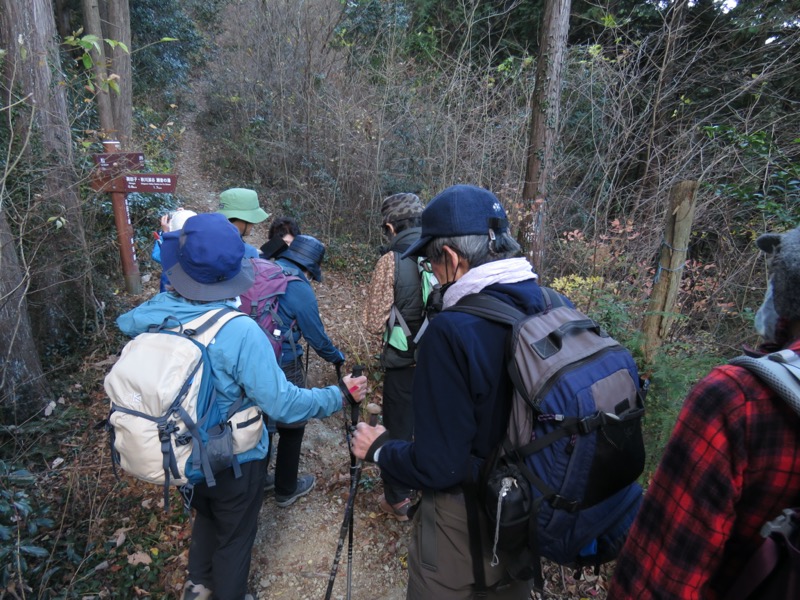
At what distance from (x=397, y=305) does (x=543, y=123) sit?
4.67m

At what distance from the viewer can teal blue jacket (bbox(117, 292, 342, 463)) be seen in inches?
78.8

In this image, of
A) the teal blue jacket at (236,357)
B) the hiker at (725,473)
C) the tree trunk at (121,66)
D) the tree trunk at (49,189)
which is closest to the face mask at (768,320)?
the hiker at (725,473)

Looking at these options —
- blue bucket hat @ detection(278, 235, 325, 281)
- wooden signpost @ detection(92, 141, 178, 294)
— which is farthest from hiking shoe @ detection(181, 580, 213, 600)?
wooden signpost @ detection(92, 141, 178, 294)

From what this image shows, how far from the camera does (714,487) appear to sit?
981mm

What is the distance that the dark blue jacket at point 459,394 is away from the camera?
4.87 ft

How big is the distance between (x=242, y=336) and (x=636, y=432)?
5.28ft

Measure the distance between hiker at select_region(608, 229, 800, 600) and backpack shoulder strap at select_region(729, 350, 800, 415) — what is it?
4 cm

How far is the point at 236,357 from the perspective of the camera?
201 cm

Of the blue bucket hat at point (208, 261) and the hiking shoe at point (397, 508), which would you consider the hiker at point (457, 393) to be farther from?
the hiking shoe at point (397, 508)

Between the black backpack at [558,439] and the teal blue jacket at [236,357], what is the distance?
102 centimetres

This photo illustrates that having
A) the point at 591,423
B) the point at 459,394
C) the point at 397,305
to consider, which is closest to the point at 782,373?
the point at 591,423

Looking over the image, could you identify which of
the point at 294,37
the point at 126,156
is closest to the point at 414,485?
the point at 126,156

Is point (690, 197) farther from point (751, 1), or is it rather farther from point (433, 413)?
point (751, 1)

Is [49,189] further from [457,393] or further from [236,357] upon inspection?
[457,393]
